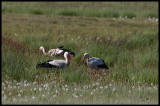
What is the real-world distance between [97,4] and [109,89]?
64.4 feet

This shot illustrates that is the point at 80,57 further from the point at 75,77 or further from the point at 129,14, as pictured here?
the point at 129,14

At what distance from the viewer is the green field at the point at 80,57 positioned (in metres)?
8.66

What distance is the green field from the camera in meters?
8.66

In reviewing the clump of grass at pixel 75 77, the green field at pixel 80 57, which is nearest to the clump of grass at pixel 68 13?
the green field at pixel 80 57

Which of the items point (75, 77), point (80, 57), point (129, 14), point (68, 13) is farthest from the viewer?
point (129, 14)

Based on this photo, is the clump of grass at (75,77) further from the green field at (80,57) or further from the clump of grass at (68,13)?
the clump of grass at (68,13)

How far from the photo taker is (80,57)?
1291 centimetres

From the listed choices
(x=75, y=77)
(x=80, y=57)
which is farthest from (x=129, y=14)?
(x=75, y=77)

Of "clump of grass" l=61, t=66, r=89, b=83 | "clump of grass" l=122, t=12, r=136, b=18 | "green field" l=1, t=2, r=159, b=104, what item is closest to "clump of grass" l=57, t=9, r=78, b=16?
"green field" l=1, t=2, r=159, b=104

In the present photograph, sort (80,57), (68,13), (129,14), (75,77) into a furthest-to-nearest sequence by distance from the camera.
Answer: (129,14)
(68,13)
(80,57)
(75,77)

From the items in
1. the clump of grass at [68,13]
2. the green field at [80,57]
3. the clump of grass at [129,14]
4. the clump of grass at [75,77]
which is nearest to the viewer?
the green field at [80,57]

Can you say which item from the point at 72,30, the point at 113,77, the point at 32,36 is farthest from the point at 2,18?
the point at 113,77

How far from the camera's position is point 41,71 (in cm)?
1108

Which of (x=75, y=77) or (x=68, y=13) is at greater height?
(x=68, y=13)
